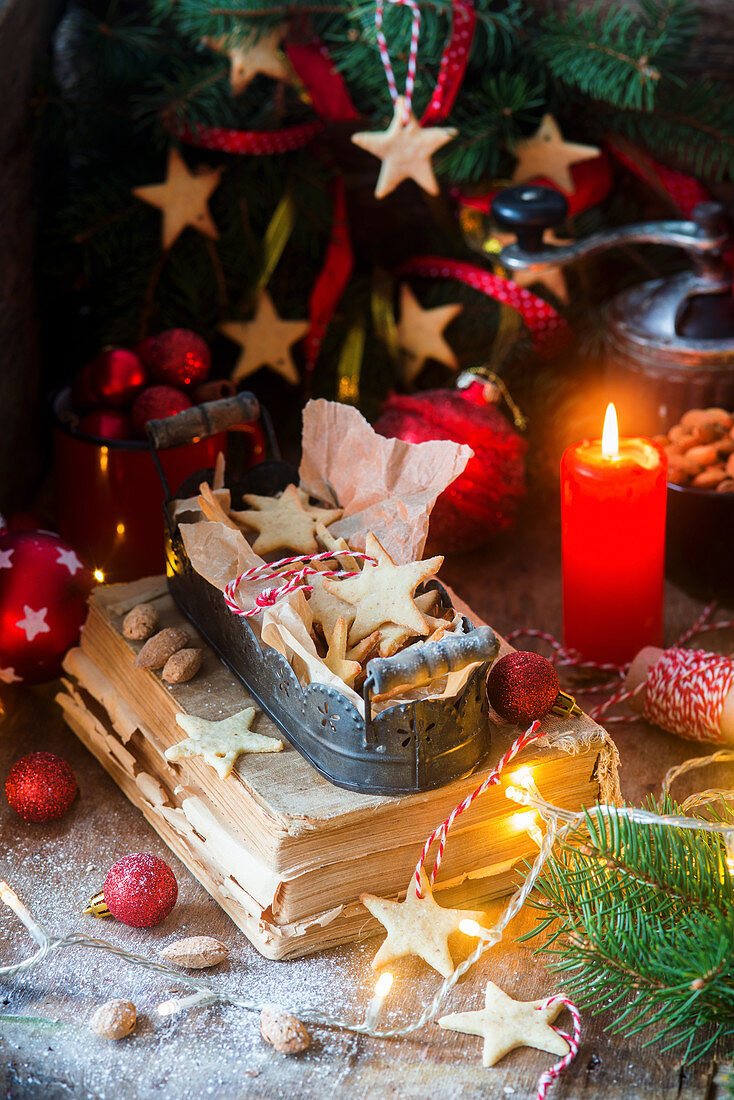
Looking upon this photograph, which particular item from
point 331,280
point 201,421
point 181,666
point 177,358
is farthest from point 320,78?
point 181,666

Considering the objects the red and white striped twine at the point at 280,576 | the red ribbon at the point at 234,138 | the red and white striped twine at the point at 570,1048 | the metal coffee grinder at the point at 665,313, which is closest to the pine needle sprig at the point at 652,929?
the red and white striped twine at the point at 570,1048

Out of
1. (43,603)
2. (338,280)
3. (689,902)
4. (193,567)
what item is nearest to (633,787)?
(689,902)

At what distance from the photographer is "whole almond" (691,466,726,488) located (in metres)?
1.01

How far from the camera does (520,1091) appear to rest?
0.64 m

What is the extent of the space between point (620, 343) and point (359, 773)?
24.5 inches

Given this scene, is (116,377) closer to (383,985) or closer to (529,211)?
(529,211)

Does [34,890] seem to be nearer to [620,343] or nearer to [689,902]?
[689,902]

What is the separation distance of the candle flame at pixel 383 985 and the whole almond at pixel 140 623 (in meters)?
0.32

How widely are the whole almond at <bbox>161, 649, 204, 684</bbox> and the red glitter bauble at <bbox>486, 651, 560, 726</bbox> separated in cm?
22

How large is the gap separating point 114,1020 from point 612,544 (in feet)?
1.72

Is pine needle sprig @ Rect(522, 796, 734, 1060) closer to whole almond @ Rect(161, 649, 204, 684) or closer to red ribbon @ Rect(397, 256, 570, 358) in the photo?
whole almond @ Rect(161, 649, 204, 684)

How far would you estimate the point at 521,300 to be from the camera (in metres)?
1.24

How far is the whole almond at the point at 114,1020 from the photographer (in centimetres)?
67

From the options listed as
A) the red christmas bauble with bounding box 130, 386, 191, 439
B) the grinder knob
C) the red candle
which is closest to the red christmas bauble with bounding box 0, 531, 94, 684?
the red christmas bauble with bounding box 130, 386, 191, 439
